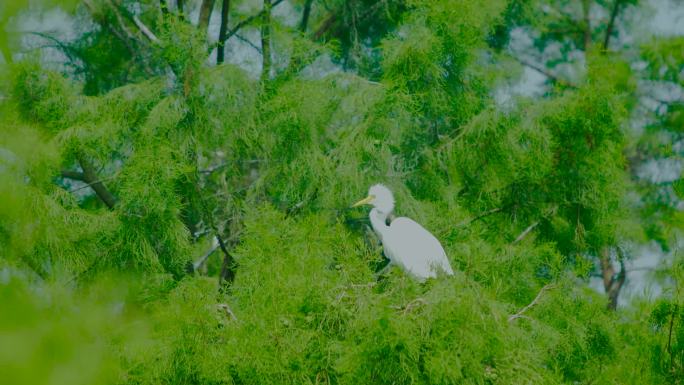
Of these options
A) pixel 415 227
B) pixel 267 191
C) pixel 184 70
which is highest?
pixel 184 70

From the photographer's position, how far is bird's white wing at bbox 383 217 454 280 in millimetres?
3219

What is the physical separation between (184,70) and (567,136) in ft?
5.87

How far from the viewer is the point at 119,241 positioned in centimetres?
411

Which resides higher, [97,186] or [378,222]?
[378,222]

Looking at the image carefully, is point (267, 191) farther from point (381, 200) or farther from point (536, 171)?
point (536, 171)

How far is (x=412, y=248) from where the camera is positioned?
3354 millimetres

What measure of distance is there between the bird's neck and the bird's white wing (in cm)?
10

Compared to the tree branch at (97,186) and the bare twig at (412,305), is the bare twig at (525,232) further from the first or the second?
the bare twig at (412,305)

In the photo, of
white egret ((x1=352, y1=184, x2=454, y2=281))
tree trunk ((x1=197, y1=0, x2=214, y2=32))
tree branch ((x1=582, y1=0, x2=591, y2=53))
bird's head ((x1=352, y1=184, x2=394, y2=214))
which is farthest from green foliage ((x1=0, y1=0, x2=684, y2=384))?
tree branch ((x1=582, y1=0, x2=591, y2=53))

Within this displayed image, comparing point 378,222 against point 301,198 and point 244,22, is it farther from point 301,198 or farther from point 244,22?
point 244,22

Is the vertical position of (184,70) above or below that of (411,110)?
above

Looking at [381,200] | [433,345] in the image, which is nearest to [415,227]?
[381,200]

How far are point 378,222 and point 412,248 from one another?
1.48 ft

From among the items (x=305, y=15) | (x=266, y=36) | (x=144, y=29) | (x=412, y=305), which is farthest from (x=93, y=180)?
(x=412, y=305)
